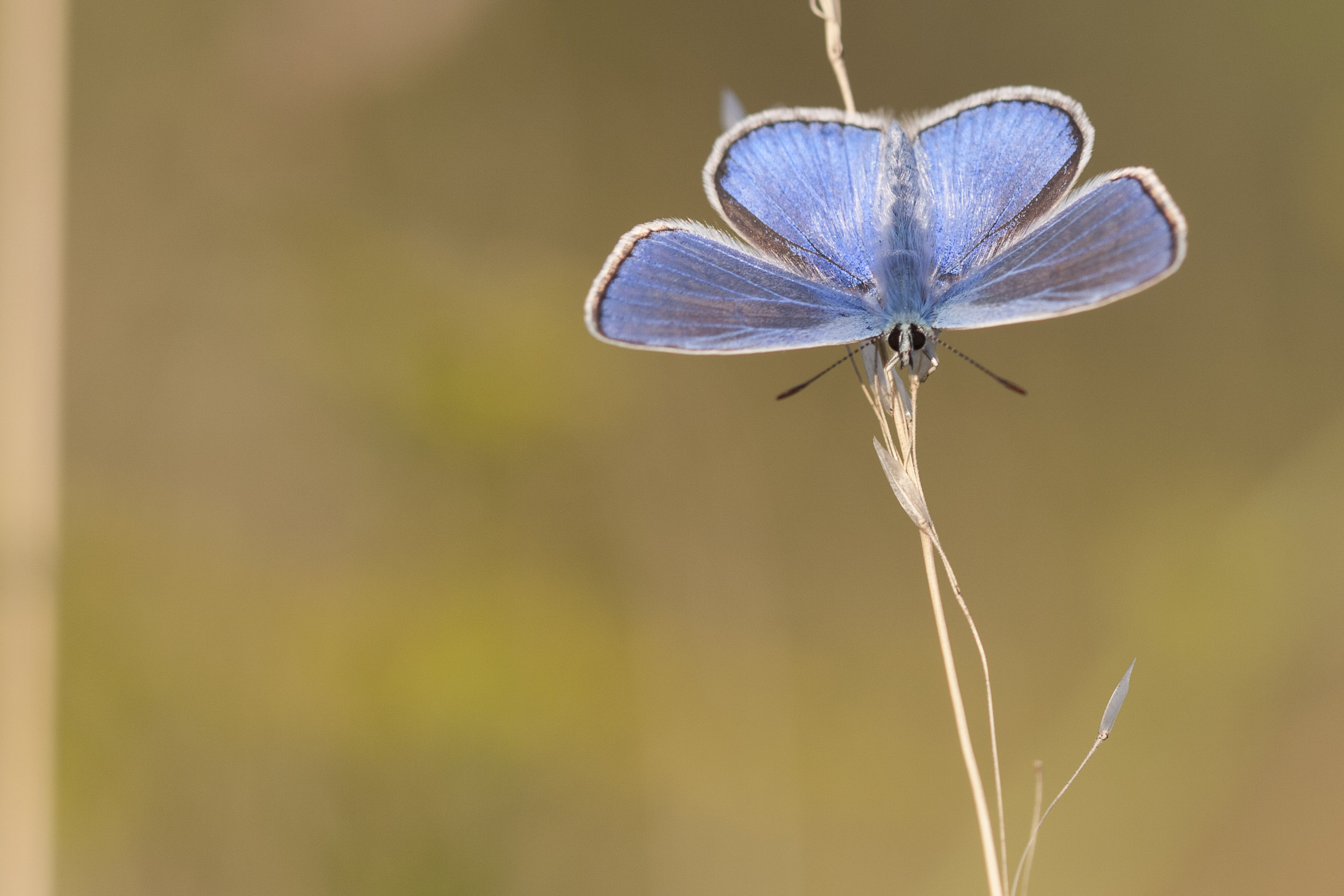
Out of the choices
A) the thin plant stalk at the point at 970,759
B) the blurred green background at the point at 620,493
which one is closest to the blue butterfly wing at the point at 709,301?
the thin plant stalk at the point at 970,759

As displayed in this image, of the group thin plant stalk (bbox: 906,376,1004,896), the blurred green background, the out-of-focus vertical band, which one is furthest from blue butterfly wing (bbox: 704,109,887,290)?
the out-of-focus vertical band

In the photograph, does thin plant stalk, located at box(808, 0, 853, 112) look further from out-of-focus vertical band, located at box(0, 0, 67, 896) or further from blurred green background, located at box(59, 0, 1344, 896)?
out-of-focus vertical band, located at box(0, 0, 67, 896)

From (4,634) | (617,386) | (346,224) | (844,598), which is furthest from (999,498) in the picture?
(4,634)

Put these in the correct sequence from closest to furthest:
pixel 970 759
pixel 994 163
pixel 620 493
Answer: pixel 970 759 → pixel 994 163 → pixel 620 493

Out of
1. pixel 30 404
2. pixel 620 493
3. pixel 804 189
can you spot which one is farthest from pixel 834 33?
pixel 30 404

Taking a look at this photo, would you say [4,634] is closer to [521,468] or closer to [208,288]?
[208,288]

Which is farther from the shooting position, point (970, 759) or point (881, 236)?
point (881, 236)

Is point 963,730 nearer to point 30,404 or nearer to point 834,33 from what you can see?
point 834,33
